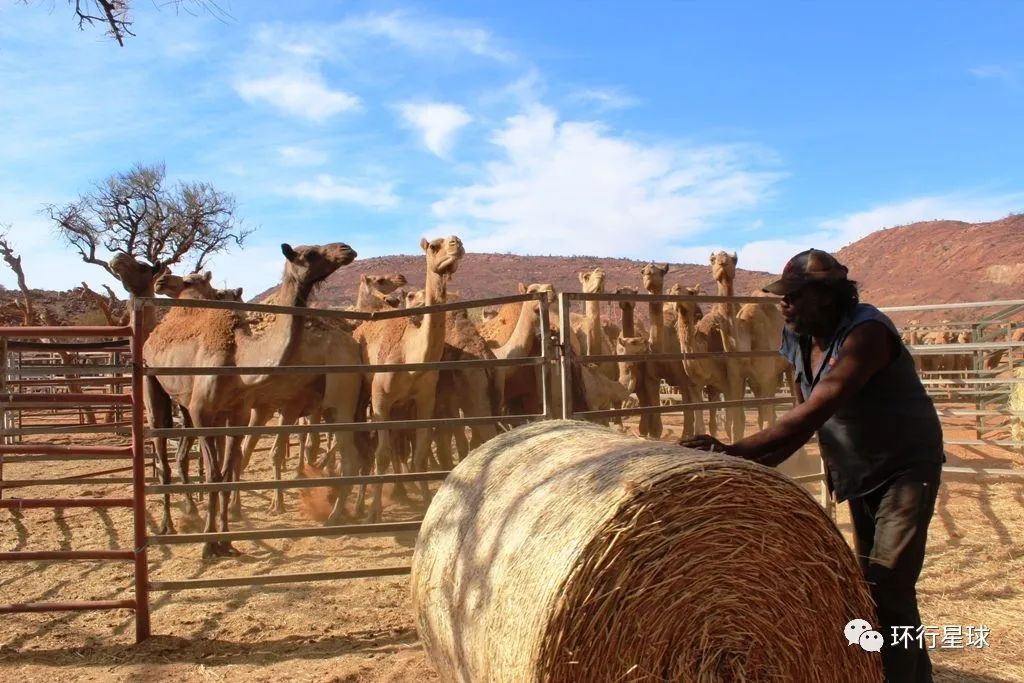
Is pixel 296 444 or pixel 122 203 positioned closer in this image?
pixel 296 444

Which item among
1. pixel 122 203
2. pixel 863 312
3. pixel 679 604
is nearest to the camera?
pixel 679 604

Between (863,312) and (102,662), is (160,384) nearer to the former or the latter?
(102,662)

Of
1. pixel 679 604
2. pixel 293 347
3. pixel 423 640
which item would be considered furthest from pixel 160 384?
pixel 679 604

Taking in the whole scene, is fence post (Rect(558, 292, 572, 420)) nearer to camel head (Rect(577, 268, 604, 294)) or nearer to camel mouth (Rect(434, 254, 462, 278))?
camel mouth (Rect(434, 254, 462, 278))

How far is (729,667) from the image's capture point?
254cm

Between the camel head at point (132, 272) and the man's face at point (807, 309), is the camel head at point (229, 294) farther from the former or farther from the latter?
the man's face at point (807, 309)

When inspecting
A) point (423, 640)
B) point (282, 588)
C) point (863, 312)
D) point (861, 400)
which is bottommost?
point (282, 588)

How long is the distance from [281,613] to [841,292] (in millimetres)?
3940

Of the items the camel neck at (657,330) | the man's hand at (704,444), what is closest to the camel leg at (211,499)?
the man's hand at (704,444)

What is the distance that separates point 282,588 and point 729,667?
3.86 metres

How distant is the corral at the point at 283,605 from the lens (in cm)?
410

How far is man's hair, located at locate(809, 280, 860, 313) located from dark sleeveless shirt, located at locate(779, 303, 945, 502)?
41mm

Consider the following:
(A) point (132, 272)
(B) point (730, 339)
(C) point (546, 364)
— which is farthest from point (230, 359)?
(B) point (730, 339)

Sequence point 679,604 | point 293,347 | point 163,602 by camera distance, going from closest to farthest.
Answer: point 679,604 → point 163,602 → point 293,347
